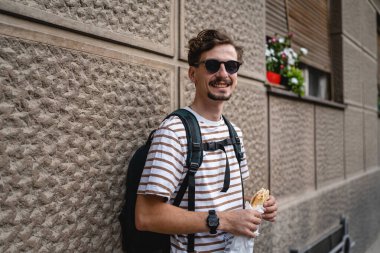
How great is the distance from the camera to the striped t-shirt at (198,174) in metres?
1.46

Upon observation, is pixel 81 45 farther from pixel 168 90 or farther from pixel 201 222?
pixel 201 222

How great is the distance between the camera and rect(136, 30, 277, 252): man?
147 cm

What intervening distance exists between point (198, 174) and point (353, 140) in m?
5.12

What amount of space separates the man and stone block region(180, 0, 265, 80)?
58 cm

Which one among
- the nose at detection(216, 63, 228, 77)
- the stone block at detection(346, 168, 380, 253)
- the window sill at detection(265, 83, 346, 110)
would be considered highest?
the window sill at detection(265, 83, 346, 110)

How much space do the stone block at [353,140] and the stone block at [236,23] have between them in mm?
3041

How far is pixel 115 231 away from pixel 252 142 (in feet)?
5.30

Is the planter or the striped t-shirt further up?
the planter

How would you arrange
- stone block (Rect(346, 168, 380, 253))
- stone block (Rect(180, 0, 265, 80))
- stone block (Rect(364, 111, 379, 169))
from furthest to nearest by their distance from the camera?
stone block (Rect(364, 111, 379, 169))
stone block (Rect(346, 168, 380, 253))
stone block (Rect(180, 0, 265, 80))

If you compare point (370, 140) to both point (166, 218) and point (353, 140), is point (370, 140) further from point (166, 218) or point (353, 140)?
point (166, 218)

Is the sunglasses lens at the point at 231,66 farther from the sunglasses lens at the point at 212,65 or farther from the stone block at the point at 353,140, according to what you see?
the stone block at the point at 353,140

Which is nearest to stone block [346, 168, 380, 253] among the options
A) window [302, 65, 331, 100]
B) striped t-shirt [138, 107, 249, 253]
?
window [302, 65, 331, 100]

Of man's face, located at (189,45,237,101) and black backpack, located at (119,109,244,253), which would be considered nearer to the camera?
black backpack, located at (119,109,244,253)

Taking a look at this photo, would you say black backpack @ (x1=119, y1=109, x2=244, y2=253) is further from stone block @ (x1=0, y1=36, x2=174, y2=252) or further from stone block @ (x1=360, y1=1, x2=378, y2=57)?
stone block @ (x1=360, y1=1, x2=378, y2=57)
